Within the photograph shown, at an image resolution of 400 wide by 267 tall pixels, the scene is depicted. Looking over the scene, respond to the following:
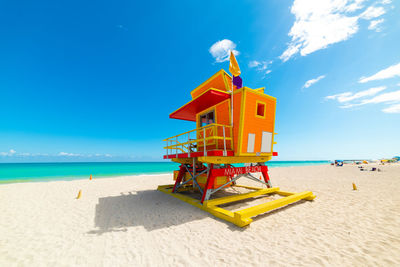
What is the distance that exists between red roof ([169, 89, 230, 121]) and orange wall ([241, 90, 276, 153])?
4.30 ft

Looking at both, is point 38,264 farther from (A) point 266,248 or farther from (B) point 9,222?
(A) point 266,248

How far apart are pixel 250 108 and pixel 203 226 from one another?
19.3 ft

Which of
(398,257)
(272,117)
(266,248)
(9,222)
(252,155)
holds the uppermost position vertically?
(272,117)

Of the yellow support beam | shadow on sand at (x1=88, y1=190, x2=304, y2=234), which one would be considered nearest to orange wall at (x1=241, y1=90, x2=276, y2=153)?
the yellow support beam

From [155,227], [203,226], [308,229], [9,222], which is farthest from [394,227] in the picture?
[9,222]

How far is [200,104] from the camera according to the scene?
366 inches

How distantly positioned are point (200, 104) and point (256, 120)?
3.47 meters

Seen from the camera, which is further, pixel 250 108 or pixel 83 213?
pixel 250 108

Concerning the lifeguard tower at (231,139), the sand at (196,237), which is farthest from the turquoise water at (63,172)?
the lifeguard tower at (231,139)

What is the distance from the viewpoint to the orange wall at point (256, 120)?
25.3ft

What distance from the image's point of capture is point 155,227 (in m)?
5.63

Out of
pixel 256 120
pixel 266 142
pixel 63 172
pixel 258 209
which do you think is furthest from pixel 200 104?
pixel 63 172

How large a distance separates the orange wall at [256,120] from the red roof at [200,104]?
4.30 feet

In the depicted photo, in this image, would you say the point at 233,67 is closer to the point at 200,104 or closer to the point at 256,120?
the point at 200,104
